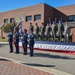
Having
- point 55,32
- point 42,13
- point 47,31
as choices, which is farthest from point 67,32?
point 42,13

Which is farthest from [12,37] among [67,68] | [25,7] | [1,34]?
[1,34]

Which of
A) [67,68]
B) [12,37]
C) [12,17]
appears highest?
[12,17]

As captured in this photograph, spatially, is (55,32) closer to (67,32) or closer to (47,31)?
(47,31)

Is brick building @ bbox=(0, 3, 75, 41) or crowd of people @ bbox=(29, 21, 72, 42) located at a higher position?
brick building @ bbox=(0, 3, 75, 41)

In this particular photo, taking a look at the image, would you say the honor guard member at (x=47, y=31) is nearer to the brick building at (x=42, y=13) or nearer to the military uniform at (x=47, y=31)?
the military uniform at (x=47, y=31)

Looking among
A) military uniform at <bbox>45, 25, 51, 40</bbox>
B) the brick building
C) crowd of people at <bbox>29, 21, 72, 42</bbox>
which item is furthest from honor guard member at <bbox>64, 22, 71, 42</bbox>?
the brick building

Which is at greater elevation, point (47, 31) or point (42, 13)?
point (42, 13)

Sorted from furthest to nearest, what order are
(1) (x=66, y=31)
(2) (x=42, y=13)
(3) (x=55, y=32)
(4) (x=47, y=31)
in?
(2) (x=42, y=13) < (4) (x=47, y=31) < (3) (x=55, y=32) < (1) (x=66, y=31)

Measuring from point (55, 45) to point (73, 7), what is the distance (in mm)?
38793

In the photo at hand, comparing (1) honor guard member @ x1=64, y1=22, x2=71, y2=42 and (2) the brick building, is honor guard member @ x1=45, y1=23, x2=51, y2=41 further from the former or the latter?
(2) the brick building

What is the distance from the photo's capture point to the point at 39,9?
51375 millimetres

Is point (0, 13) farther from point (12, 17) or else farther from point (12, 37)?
point (12, 37)

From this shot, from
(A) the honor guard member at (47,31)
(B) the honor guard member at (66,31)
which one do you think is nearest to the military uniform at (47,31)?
(A) the honor guard member at (47,31)

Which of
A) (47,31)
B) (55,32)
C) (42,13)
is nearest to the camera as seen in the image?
(55,32)
